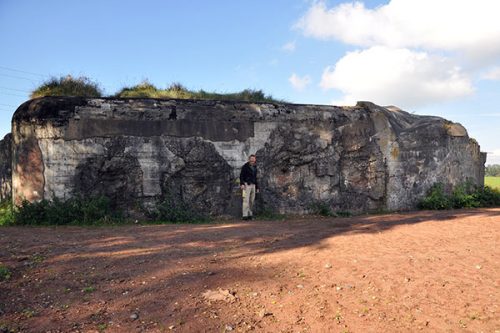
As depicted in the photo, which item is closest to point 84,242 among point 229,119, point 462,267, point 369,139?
point 229,119

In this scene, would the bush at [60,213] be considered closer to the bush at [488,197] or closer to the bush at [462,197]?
the bush at [462,197]

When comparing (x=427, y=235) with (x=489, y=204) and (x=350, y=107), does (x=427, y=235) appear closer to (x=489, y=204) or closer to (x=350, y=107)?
(x=350, y=107)

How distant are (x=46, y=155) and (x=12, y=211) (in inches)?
54.9

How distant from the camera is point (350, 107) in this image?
11070 mm

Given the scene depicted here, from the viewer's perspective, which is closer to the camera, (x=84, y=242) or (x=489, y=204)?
(x=84, y=242)

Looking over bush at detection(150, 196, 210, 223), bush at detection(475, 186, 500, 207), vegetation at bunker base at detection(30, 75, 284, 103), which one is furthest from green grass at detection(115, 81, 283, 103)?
bush at detection(475, 186, 500, 207)

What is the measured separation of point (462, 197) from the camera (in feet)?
37.0

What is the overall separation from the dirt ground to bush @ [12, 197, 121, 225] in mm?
1483

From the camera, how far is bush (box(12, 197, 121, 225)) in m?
8.18

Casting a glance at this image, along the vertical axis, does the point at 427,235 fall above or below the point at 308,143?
below

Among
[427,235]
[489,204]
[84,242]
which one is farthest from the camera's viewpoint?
[489,204]

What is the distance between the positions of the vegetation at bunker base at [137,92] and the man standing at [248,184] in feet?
8.07

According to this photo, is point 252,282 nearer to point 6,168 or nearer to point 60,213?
point 60,213

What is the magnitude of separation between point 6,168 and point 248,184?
21.9 ft
